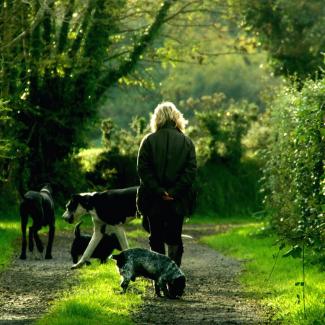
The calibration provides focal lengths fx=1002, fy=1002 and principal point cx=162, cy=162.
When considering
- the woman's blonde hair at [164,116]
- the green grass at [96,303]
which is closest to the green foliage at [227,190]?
the green grass at [96,303]

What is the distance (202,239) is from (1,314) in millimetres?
15964

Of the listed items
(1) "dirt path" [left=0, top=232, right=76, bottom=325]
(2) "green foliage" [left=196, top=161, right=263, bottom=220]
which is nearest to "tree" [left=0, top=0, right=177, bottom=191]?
(2) "green foliage" [left=196, top=161, right=263, bottom=220]

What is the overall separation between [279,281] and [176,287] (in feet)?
10.3

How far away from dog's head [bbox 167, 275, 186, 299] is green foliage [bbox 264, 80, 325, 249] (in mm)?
1434

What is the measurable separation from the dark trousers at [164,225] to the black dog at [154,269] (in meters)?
0.58

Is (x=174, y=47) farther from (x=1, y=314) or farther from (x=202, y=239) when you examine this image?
(x=1, y=314)

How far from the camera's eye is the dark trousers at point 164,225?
42.8 ft

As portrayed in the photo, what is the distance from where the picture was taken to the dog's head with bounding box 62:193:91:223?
17766mm

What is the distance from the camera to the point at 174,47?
120 ft

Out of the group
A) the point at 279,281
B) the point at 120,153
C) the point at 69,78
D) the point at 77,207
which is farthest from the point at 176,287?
the point at 120,153

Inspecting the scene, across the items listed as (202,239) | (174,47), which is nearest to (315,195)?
(202,239)

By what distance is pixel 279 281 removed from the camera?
1518 centimetres

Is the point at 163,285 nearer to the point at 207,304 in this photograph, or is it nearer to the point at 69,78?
the point at 207,304

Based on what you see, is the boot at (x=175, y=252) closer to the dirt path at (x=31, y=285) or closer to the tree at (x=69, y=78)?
the dirt path at (x=31, y=285)
